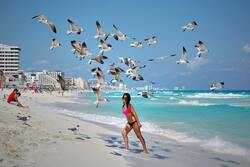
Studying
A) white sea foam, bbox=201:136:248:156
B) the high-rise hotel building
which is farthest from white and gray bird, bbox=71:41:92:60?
the high-rise hotel building

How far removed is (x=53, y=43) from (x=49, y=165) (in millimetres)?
5143

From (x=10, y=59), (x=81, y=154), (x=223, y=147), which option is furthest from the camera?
(x=10, y=59)

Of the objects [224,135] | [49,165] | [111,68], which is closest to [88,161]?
[49,165]

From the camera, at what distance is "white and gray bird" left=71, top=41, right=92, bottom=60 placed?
8.80 metres

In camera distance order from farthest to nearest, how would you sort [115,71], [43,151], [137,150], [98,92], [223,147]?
[223,147] → [98,92] → [115,71] → [137,150] → [43,151]

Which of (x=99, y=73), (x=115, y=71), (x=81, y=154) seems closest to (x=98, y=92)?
(x=99, y=73)

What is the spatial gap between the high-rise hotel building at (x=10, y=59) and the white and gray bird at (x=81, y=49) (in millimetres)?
131272

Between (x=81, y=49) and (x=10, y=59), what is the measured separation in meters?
133

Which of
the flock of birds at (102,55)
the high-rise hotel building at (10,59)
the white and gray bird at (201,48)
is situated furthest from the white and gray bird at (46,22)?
the high-rise hotel building at (10,59)

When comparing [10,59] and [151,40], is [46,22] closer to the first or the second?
[151,40]

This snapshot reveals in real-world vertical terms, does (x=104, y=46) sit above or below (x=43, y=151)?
above

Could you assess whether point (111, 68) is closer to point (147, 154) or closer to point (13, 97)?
point (147, 154)

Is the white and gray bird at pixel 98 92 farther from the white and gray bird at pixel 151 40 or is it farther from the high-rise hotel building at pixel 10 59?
the high-rise hotel building at pixel 10 59

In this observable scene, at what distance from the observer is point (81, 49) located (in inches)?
351
